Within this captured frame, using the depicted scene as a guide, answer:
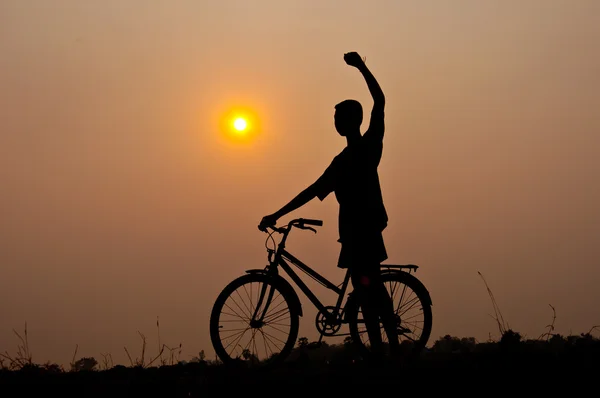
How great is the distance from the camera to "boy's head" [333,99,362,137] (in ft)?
26.3

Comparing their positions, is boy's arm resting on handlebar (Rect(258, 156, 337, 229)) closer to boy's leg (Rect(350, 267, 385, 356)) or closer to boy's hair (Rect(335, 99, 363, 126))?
boy's hair (Rect(335, 99, 363, 126))

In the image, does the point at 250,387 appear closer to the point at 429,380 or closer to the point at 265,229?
the point at 429,380

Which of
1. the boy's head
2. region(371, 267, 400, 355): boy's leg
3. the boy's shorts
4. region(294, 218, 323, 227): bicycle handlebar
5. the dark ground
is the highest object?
the boy's head

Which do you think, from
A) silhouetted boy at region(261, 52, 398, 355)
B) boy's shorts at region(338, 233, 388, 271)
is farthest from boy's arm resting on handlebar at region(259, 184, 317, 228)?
boy's shorts at region(338, 233, 388, 271)

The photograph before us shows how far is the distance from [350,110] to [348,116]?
2.7 inches

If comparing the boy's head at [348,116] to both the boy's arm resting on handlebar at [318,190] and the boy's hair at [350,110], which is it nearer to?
the boy's hair at [350,110]

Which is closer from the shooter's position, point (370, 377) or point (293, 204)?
point (370, 377)

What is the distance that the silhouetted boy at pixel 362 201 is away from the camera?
26.4ft

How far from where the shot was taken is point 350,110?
26.3 feet

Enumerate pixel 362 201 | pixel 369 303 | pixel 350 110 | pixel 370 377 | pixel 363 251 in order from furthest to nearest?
pixel 369 303, pixel 363 251, pixel 362 201, pixel 350 110, pixel 370 377

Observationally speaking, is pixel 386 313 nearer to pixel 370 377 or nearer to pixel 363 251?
pixel 363 251

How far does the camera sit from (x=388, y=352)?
28.3ft

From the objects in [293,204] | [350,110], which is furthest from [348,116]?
[293,204]

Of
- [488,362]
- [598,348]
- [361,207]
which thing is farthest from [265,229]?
[598,348]
